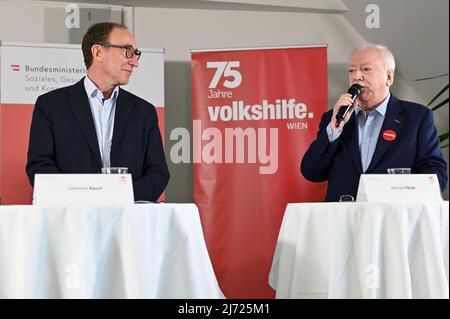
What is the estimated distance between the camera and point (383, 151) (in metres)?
3.91

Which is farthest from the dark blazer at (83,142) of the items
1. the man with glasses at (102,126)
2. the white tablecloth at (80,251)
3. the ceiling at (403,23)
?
the ceiling at (403,23)

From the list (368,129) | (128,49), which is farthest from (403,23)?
(128,49)

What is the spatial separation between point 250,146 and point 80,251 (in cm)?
300

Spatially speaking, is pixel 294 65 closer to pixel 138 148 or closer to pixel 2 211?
pixel 138 148

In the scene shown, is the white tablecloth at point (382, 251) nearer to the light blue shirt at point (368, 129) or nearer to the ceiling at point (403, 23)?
the light blue shirt at point (368, 129)

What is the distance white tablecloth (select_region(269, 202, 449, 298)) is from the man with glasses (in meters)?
0.91

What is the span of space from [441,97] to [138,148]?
9.87 feet

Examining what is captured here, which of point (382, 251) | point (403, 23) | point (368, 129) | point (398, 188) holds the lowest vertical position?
point (382, 251)

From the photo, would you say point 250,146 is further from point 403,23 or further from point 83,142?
point 83,142

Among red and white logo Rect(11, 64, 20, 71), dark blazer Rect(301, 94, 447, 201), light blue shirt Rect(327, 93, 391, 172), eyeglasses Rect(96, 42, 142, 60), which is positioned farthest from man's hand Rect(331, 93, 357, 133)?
red and white logo Rect(11, 64, 20, 71)

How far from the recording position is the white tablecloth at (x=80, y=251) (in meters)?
2.93

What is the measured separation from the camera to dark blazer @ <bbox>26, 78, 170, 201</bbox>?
12.3ft

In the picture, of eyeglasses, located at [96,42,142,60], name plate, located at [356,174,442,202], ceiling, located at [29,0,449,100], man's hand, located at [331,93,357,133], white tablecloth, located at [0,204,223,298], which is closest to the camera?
white tablecloth, located at [0,204,223,298]

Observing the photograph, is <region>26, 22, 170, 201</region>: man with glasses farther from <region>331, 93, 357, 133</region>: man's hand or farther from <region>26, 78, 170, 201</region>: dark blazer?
<region>331, 93, 357, 133</region>: man's hand
